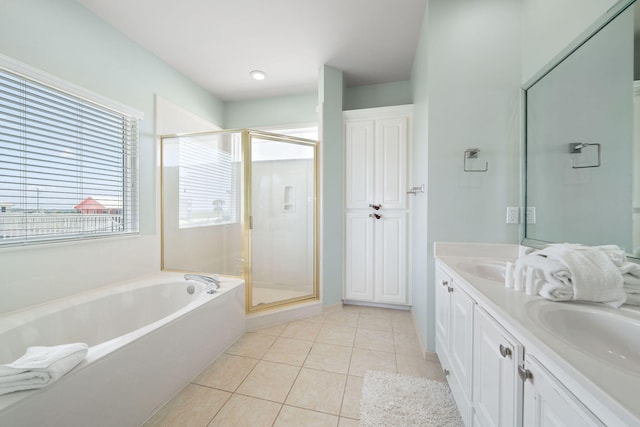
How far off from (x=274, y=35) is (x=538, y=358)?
2.64 metres

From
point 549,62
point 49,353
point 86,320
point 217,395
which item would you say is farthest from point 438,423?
point 86,320

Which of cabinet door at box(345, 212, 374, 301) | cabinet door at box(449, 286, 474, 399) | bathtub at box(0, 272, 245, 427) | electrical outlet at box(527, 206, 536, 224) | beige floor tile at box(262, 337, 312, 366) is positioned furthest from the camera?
cabinet door at box(345, 212, 374, 301)

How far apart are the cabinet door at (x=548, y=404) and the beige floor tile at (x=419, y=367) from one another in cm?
99

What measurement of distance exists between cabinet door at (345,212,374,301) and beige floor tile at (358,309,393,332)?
0.17 m

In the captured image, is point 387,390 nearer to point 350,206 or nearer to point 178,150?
point 350,206

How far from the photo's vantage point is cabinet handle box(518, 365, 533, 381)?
665 mm

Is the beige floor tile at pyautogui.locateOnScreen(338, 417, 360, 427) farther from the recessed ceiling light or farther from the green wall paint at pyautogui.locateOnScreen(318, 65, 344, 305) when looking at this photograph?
the recessed ceiling light

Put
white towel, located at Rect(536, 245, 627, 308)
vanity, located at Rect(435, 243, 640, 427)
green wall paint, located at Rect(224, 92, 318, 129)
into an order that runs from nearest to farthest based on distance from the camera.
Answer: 1. vanity, located at Rect(435, 243, 640, 427)
2. white towel, located at Rect(536, 245, 627, 308)
3. green wall paint, located at Rect(224, 92, 318, 129)

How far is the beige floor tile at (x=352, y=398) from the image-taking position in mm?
1291

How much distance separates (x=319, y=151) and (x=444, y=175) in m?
1.32

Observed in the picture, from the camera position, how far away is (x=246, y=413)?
50.7 inches

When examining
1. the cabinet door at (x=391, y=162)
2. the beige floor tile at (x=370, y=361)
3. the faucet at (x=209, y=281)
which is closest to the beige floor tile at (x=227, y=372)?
the faucet at (x=209, y=281)

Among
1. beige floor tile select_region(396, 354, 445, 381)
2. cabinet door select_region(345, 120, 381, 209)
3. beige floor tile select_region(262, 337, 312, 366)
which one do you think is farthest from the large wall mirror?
beige floor tile select_region(262, 337, 312, 366)

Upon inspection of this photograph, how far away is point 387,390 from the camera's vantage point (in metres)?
1.44
